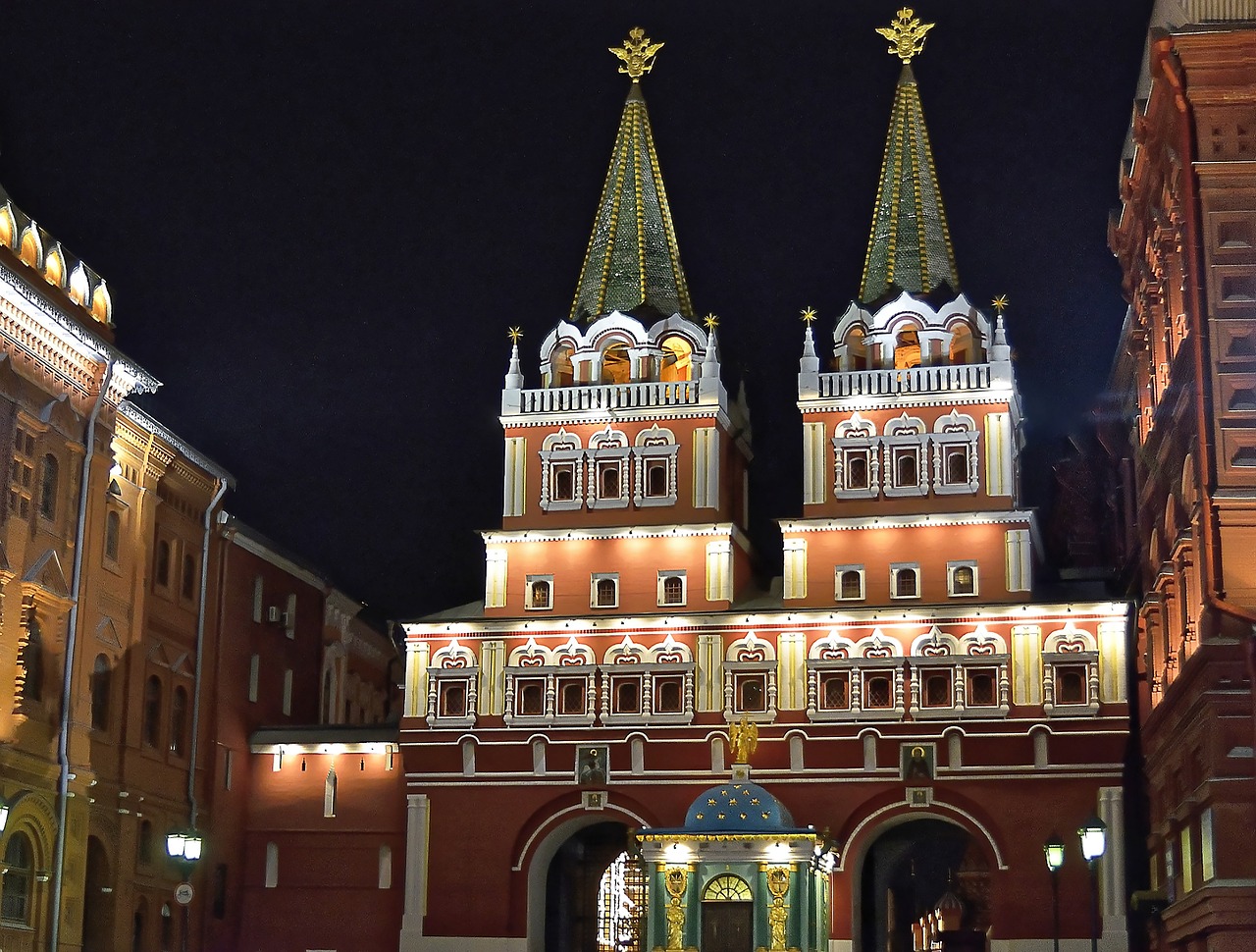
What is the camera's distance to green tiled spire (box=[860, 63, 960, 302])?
5281 cm

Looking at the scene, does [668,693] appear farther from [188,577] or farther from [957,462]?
[188,577]

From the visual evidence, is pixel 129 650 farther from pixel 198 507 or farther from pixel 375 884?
pixel 375 884

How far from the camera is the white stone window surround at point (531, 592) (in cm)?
5116

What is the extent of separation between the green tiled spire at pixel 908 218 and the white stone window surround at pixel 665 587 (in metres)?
9.58

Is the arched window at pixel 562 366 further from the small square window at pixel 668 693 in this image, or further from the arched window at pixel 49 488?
the arched window at pixel 49 488

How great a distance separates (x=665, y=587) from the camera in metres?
50.7

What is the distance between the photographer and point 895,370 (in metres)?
50.7

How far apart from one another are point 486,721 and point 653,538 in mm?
6543

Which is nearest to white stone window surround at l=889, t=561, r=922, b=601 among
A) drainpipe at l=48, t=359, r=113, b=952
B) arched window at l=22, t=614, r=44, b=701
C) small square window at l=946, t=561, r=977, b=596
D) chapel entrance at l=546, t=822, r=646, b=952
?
small square window at l=946, t=561, r=977, b=596

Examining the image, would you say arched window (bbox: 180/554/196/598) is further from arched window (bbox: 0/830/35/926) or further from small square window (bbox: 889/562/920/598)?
small square window (bbox: 889/562/920/598)

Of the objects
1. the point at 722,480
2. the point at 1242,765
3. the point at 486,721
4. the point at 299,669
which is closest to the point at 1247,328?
the point at 1242,765

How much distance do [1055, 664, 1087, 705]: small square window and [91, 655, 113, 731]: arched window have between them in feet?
76.1

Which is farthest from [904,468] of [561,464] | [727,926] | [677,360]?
[727,926]

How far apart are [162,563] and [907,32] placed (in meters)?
26.0
